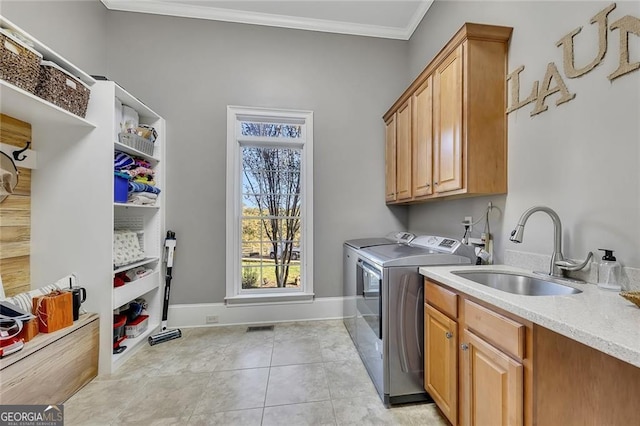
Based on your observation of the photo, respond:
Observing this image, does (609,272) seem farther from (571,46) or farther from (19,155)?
(19,155)

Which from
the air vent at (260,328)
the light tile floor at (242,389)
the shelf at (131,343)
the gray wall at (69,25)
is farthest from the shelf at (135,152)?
the air vent at (260,328)

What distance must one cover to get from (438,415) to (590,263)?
1.20 meters

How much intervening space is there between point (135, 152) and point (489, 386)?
3.05 m

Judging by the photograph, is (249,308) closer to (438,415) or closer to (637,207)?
(438,415)

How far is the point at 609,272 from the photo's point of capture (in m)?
1.14

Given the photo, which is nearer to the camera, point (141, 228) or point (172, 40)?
point (141, 228)

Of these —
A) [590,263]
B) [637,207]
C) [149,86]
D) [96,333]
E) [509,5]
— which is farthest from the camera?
[149,86]

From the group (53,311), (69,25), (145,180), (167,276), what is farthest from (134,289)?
(69,25)

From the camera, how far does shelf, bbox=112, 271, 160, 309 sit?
2139 mm

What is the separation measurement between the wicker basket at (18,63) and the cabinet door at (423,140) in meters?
2.60

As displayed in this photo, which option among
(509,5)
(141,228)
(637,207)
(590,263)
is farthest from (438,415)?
(141,228)

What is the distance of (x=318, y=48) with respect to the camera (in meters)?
3.15

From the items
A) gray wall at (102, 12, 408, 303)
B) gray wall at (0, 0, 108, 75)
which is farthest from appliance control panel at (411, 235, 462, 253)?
gray wall at (0, 0, 108, 75)

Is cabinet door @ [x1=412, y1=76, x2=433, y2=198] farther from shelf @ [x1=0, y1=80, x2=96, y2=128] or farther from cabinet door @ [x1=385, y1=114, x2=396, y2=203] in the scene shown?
shelf @ [x1=0, y1=80, x2=96, y2=128]
